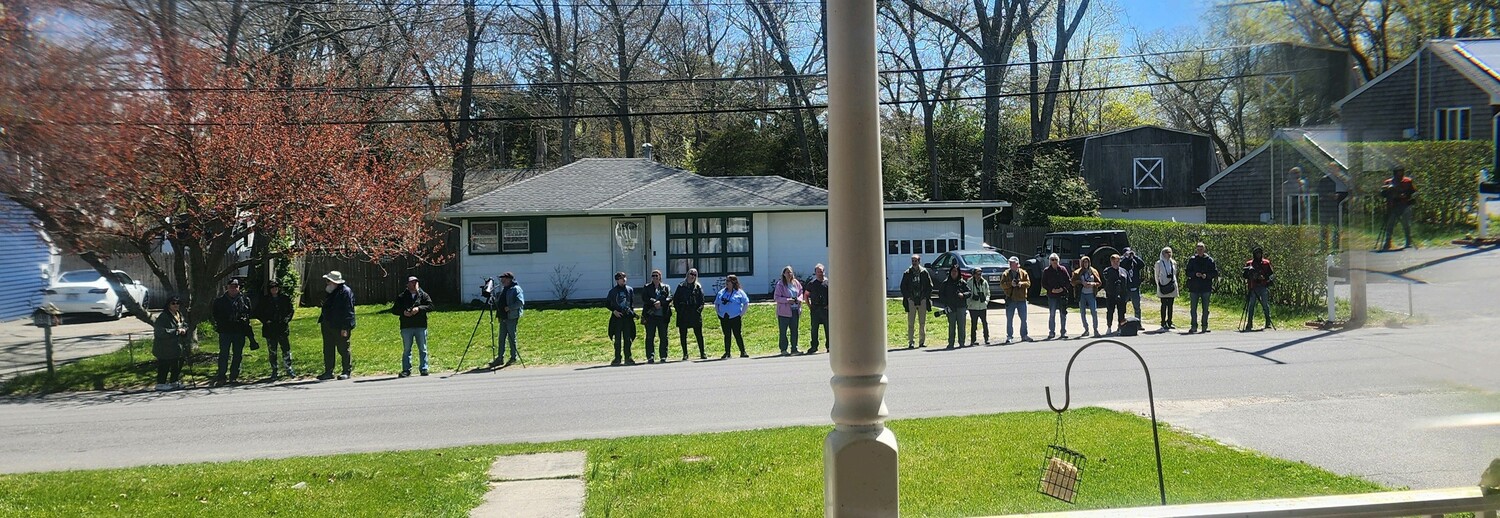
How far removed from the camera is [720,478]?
918 centimetres

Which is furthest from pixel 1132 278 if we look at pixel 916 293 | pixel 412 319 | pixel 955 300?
pixel 412 319

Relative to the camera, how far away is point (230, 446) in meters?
12.0

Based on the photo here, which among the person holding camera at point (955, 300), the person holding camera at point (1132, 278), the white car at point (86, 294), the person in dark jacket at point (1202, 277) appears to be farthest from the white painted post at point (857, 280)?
the white car at point (86, 294)

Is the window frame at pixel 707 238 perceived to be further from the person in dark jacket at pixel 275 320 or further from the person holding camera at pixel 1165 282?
the person in dark jacket at pixel 275 320

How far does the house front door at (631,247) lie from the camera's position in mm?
30297

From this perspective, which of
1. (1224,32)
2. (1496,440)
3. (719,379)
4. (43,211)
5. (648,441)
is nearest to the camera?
(1496,440)

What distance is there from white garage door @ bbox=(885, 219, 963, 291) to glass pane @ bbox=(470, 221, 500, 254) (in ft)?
36.2

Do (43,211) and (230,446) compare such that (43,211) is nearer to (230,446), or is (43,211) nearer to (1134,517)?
(230,446)

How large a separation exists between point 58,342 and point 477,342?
8471 millimetres

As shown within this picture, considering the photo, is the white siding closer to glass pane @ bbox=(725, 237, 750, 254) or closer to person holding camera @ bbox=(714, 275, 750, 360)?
glass pane @ bbox=(725, 237, 750, 254)

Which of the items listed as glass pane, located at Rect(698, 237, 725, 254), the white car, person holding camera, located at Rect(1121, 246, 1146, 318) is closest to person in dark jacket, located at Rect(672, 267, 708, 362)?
person holding camera, located at Rect(1121, 246, 1146, 318)

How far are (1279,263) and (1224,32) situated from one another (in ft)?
46.7

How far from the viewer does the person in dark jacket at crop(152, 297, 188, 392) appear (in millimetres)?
17578

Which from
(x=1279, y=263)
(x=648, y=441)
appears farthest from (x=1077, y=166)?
(x=648, y=441)
